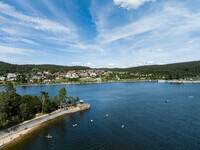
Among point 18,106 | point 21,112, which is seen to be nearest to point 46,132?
point 21,112

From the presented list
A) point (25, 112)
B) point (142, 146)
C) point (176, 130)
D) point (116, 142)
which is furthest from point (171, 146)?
point (25, 112)

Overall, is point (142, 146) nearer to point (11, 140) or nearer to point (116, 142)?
point (116, 142)

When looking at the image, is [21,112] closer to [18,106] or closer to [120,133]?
[18,106]

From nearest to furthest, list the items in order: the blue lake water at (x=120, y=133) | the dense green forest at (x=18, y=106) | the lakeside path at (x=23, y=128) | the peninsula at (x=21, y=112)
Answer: the blue lake water at (x=120, y=133) < the lakeside path at (x=23, y=128) < the peninsula at (x=21, y=112) < the dense green forest at (x=18, y=106)

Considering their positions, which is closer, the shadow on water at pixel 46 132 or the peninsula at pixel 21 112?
the shadow on water at pixel 46 132

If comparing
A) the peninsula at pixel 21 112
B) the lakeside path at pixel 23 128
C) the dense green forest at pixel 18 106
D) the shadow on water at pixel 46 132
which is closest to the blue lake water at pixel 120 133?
the shadow on water at pixel 46 132

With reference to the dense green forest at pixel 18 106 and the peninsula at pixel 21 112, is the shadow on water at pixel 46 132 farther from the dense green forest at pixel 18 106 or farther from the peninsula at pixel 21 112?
the dense green forest at pixel 18 106

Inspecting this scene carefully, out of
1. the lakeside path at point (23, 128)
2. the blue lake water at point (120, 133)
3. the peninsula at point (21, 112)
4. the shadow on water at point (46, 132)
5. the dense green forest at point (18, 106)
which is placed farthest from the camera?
the dense green forest at point (18, 106)

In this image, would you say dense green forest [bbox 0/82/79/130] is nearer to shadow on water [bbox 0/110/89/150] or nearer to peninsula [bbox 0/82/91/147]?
peninsula [bbox 0/82/91/147]

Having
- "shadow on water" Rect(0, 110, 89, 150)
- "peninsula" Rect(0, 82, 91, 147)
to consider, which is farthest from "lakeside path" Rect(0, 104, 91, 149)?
"shadow on water" Rect(0, 110, 89, 150)
